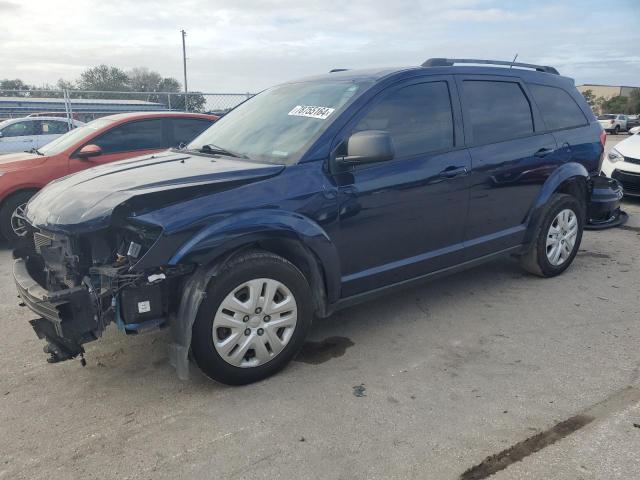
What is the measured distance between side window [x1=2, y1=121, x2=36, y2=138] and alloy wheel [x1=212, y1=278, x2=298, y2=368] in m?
11.2

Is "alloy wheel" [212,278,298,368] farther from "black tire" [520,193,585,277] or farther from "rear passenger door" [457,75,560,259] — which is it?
"black tire" [520,193,585,277]

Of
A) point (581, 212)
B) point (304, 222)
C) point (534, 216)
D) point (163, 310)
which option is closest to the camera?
point (163, 310)

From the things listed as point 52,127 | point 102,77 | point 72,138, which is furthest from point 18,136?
point 102,77

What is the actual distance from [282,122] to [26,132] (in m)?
10.6

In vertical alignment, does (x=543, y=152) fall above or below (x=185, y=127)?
below

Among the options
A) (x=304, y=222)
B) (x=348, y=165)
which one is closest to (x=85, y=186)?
(x=304, y=222)

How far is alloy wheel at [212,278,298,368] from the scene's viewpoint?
293 cm

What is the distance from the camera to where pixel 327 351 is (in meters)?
3.55

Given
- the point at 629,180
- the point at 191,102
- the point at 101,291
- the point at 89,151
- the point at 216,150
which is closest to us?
the point at 101,291

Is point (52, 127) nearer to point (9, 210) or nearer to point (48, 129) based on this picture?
point (48, 129)

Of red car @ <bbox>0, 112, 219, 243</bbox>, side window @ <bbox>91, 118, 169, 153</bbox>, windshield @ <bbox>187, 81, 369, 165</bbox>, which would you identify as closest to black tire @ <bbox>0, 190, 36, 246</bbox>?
red car @ <bbox>0, 112, 219, 243</bbox>

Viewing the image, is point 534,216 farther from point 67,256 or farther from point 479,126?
point 67,256

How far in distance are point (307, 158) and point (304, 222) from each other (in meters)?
0.42

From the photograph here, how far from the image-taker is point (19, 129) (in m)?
11.9
